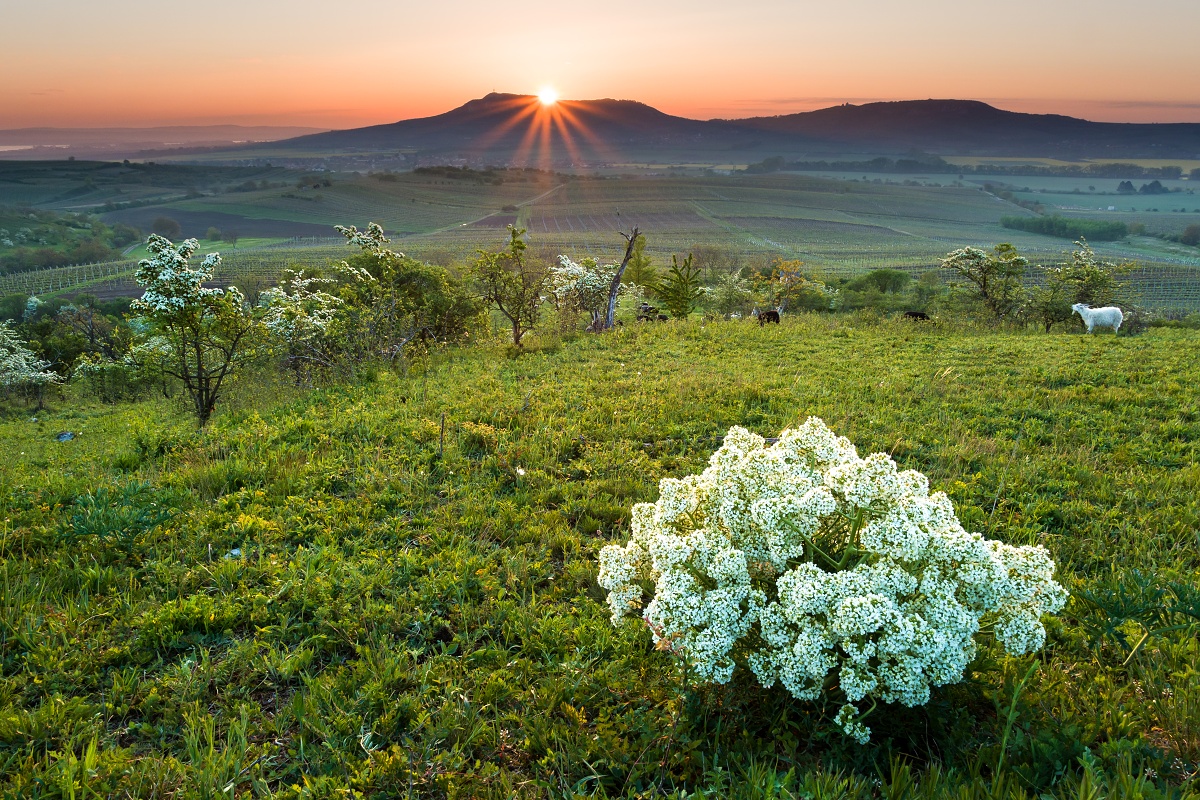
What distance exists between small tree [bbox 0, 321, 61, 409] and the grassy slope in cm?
4374

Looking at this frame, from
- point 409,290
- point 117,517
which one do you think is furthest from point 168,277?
point 409,290

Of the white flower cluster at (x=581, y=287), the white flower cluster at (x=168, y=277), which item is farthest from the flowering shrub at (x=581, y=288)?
the white flower cluster at (x=168, y=277)

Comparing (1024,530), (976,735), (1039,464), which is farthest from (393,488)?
(1039,464)

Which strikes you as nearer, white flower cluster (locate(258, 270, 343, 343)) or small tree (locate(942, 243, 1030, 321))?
white flower cluster (locate(258, 270, 343, 343))

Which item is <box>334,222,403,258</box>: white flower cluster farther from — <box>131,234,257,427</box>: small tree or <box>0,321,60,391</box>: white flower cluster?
<box>0,321,60,391</box>: white flower cluster

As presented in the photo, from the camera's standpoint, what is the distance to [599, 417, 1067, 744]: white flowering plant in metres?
2.75

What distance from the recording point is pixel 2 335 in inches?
1769

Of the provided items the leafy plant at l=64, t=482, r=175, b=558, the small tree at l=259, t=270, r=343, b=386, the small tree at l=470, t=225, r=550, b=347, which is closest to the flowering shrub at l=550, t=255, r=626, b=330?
the small tree at l=470, t=225, r=550, b=347

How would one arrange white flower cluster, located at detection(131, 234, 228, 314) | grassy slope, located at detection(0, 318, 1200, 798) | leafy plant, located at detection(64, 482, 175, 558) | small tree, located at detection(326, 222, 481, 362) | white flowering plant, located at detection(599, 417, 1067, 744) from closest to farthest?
1. white flowering plant, located at detection(599, 417, 1067, 744)
2. grassy slope, located at detection(0, 318, 1200, 798)
3. leafy plant, located at detection(64, 482, 175, 558)
4. white flower cluster, located at detection(131, 234, 228, 314)
5. small tree, located at detection(326, 222, 481, 362)

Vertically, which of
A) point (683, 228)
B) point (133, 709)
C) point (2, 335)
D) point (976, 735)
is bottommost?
point (2, 335)

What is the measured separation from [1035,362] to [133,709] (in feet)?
46.5

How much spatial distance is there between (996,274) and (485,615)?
110 feet

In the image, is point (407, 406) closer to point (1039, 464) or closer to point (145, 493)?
point (145, 493)

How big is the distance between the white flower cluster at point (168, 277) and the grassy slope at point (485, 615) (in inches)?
129
